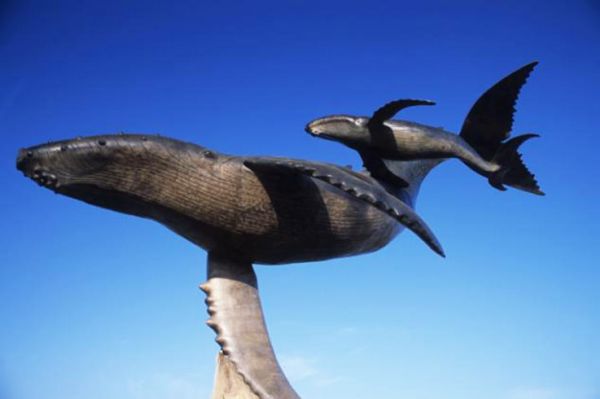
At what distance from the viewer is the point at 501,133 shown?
9.82 meters

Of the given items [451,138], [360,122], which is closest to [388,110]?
[360,122]

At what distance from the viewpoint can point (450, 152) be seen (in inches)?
365

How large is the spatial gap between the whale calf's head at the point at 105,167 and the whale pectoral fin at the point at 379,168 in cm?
310

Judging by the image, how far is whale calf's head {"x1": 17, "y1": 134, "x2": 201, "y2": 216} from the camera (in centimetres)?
713

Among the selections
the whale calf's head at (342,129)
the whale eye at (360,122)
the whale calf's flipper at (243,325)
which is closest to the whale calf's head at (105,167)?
the whale calf's flipper at (243,325)

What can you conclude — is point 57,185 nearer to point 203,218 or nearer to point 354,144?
point 203,218

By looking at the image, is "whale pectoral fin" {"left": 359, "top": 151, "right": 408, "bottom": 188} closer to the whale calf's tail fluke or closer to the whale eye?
the whale eye

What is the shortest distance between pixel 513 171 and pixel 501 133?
0.65 metres

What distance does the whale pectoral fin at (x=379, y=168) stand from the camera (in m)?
9.16

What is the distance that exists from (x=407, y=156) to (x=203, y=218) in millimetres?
3426

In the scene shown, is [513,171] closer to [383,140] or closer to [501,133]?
[501,133]

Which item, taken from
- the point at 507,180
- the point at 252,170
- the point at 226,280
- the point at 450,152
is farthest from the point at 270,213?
the point at 507,180

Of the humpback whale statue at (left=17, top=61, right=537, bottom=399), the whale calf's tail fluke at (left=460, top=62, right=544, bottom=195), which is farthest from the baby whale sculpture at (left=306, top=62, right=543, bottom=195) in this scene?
the humpback whale statue at (left=17, top=61, right=537, bottom=399)

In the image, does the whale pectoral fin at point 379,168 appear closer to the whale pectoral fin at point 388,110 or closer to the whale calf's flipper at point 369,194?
the whale pectoral fin at point 388,110
